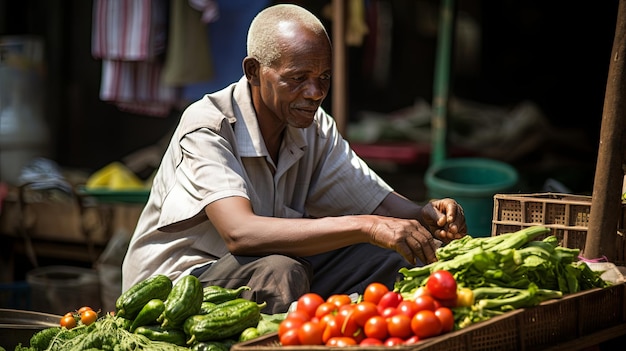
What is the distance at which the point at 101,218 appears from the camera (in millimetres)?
7270

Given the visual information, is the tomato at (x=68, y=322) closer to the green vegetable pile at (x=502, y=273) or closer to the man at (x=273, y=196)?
the man at (x=273, y=196)

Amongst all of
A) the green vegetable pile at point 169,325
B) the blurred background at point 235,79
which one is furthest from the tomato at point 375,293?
the blurred background at point 235,79

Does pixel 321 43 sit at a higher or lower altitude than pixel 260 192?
higher

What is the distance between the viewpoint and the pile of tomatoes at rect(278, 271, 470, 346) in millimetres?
2693

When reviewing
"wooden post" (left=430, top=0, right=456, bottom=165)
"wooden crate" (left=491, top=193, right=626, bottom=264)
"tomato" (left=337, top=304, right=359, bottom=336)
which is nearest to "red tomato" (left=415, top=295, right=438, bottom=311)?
"tomato" (left=337, top=304, right=359, bottom=336)

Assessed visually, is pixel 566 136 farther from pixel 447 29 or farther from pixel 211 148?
pixel 211 148

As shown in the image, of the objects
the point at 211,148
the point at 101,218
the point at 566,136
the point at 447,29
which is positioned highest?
the point at 447,29

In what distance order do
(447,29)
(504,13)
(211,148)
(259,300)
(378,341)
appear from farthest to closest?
(504,13) → (447,29) → (211,148) → (259,300) → (378,341)

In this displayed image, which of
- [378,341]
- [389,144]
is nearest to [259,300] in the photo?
[378,341]

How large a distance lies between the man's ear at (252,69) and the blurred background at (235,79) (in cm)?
302

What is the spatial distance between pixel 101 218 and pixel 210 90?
1410 mm

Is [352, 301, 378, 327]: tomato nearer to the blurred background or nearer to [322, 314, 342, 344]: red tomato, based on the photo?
[322, 314, 342, 344]: red tomato

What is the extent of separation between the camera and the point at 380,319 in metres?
2.74

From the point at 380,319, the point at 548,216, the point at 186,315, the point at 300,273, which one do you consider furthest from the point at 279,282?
the point at 548,216
